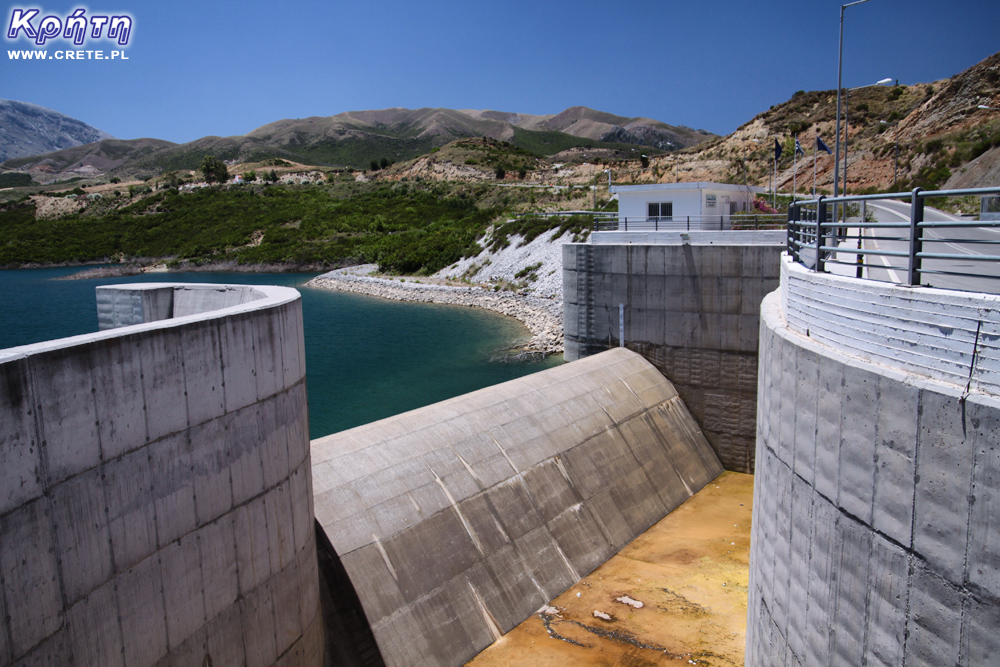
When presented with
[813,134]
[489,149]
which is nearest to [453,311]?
[813,134]

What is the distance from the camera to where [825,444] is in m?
6.22

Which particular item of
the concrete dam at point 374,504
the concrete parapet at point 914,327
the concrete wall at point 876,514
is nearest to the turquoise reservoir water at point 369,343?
the concrete dam at point 374,504

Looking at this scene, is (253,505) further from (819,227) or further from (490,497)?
(819,227)

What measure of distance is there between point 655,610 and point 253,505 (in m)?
8.72

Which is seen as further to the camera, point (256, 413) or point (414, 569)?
point (414, 569)

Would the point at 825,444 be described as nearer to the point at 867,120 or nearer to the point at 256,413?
the point at 256,413

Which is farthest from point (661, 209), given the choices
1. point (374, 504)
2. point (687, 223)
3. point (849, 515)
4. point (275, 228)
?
point (275, 228)

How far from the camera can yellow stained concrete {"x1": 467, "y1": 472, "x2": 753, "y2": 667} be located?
1201 centimetres

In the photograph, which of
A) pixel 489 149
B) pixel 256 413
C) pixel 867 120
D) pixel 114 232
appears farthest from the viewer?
pixel 489 149

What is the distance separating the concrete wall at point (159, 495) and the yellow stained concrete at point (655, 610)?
487cm

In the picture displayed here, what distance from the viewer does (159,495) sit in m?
6.55

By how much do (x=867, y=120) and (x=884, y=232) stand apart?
5746 centimetres

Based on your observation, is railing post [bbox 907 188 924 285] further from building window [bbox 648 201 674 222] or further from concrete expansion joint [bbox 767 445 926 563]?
building window [bbox 648 201 674 222]

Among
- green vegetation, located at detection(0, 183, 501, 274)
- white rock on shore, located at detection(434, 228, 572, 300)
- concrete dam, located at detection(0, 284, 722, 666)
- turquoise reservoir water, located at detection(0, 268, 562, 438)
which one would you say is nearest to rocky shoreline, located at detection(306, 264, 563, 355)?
turquoise reservoir water, located at detection(0, 268, 562, 438)
